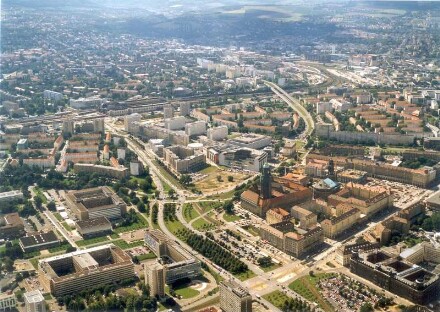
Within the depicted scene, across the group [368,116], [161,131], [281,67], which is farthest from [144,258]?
[281,67]

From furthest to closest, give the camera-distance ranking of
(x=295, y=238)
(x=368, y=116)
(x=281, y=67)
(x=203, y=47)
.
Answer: (x=203, y=47), (x=281, y=67), (x=368, y=116), (x=295, y=238)

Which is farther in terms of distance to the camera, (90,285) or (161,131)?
(161,131)

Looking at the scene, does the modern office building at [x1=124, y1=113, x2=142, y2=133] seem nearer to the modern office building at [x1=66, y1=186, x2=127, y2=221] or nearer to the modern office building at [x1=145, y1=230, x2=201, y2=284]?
the modern office building at [x1=66, y1=186, x2=127, y2=221]

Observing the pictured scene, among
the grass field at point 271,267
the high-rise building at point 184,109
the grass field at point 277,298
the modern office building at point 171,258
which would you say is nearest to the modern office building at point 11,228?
the modern office building at point 171,258

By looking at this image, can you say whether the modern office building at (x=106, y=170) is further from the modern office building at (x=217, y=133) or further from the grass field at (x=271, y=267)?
the grass field at (x=271, y=267)

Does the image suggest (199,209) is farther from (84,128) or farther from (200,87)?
(200,87)

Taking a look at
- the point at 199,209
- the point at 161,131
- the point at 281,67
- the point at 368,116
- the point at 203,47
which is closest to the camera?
the point at 199,209
